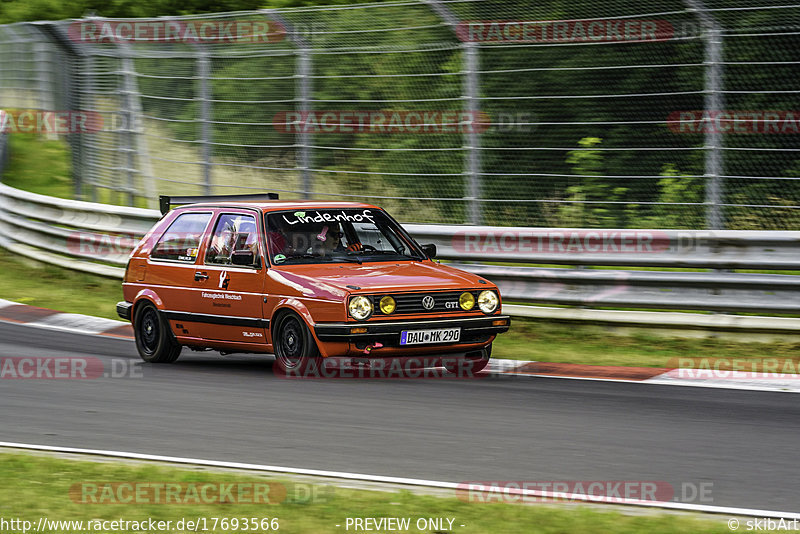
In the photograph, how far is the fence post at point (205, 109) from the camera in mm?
16328

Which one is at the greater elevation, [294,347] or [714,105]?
[714,105]

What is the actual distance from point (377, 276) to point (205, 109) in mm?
7038

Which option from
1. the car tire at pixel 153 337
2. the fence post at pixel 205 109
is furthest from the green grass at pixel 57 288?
the car tire at pixel 153 337

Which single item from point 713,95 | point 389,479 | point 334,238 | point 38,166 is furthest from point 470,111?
point 38,166

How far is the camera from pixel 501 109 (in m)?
13.1

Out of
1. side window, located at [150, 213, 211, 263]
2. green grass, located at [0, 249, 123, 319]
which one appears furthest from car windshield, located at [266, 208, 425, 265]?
green grass, located at [0, 249, 123, 319]

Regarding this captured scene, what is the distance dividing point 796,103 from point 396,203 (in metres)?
4.64

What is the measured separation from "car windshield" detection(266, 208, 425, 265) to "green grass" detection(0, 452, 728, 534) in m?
4.38

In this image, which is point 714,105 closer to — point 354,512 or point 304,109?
point 304,109

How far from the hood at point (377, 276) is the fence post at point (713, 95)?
282cm

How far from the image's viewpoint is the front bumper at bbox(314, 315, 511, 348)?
31.5ft

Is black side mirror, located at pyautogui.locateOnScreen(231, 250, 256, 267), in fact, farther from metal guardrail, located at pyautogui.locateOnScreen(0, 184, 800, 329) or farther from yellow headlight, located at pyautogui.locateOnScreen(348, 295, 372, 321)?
metal guardrail, located at pyautogui.locateOnScreen(0, 184, 800, 329)

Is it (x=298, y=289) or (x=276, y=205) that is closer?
(x=298, y=289)

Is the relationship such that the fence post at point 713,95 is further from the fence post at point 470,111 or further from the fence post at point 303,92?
the fence post at point 303,92
